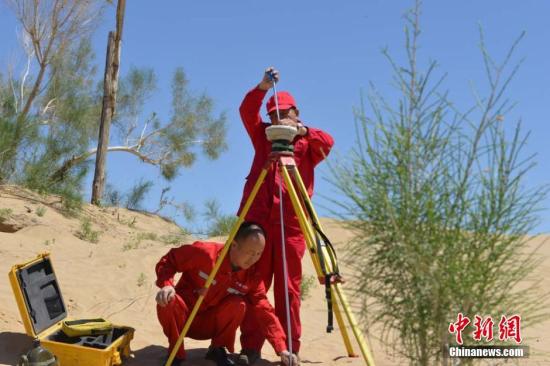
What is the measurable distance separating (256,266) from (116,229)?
25.1 ft

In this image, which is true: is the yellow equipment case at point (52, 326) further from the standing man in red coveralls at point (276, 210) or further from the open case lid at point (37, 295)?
the standing man in red coveralls at point (276, 210)

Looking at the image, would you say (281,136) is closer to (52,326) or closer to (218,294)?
(218,294)

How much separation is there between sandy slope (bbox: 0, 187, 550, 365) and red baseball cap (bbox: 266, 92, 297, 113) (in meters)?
1.14

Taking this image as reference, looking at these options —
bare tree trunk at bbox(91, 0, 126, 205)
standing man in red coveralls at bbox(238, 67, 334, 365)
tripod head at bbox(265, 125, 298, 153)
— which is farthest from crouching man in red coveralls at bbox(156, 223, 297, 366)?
bare tree trunk at bbox(91, 0, 126, 205)

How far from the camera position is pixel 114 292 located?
6.35 meters

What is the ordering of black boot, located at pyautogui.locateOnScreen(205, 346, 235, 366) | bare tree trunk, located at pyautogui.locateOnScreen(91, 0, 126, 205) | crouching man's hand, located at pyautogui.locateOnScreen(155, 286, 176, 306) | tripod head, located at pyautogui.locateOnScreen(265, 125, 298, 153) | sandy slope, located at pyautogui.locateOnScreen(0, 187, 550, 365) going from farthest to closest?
1. bare tree trunk, located at pyautogui.locateOnScreen(91, 0, 126, 205)
2. sandy slope, located at pyautogui.locateOnScreen(0, 187, 550, 365)
3. black boot, located at pyautogui.locateOnScreen(205, 346, 235, 366)
4. crouching man's hand, located at pyautogui.locateOnScreen(155, 286, 176, 306)
5. tripod head, located at pyautogui.locateOnScreen(265, 125, 298, 153)

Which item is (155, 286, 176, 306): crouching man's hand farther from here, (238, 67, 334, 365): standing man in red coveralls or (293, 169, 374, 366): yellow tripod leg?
(293, 169, 374, 366): yellow tripod leg

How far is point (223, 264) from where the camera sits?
4.13 meters

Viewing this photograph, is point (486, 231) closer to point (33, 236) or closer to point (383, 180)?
point (383, 180)

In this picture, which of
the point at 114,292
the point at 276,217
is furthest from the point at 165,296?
the point at 114,292

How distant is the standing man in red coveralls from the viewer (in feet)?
13.9

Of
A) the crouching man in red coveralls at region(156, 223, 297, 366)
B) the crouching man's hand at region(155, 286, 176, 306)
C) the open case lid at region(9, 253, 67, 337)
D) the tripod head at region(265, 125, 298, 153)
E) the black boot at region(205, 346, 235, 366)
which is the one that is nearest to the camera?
the tripod head at region(265, 125, 298, 153)

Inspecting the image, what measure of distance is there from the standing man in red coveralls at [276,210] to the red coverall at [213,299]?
112 millimetres

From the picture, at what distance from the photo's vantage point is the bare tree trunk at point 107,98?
1357 cm
